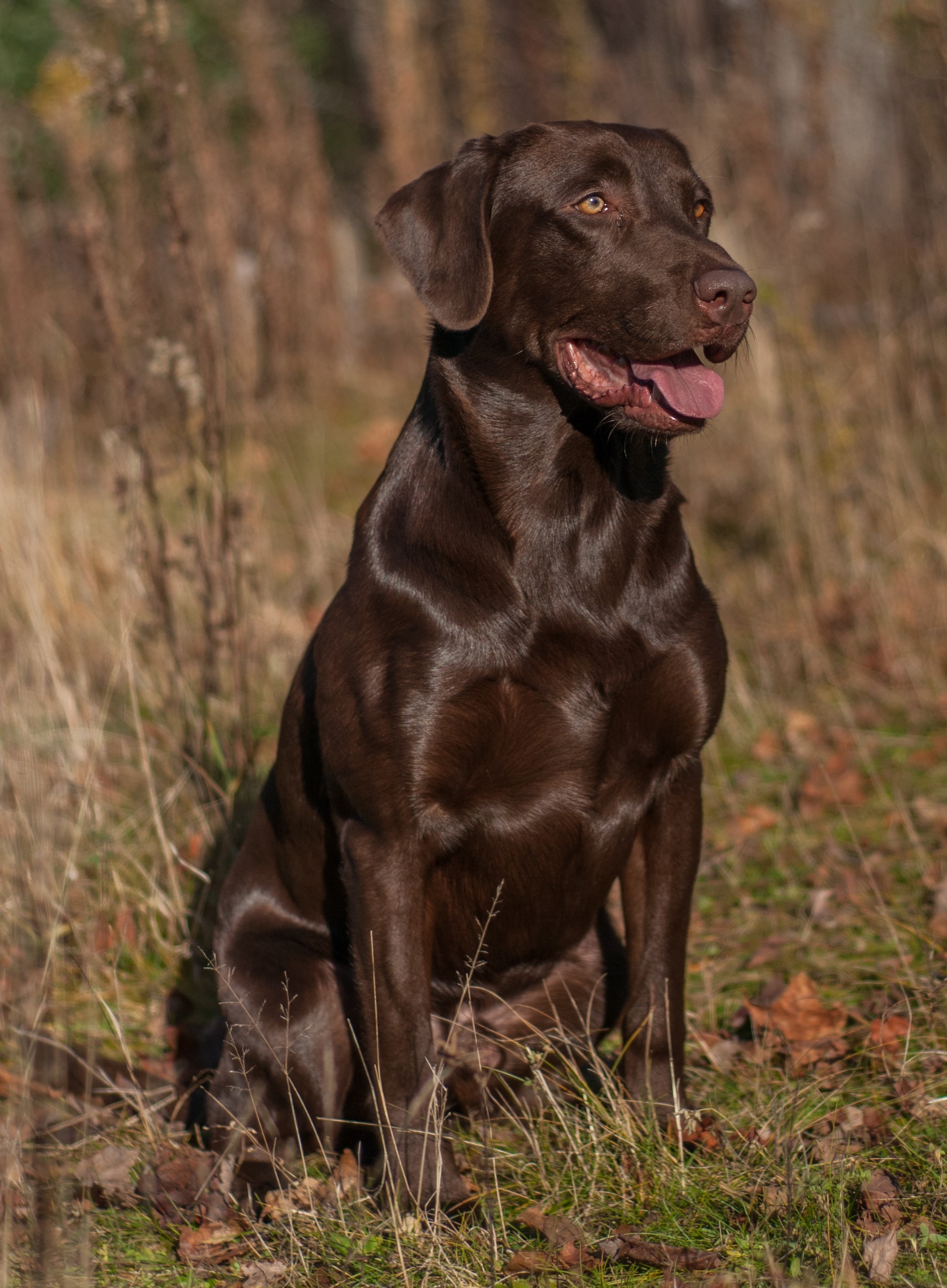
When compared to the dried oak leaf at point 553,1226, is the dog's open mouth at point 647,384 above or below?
above

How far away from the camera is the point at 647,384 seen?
2475 millimetres

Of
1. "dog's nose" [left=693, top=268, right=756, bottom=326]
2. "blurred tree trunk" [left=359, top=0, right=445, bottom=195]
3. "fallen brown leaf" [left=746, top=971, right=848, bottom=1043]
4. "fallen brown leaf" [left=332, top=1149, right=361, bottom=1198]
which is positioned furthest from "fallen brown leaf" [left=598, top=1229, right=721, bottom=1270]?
"blurred tree trunk" [left=359, top=0, right=445, bottom=195]

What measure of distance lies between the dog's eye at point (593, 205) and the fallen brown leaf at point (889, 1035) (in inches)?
66.4

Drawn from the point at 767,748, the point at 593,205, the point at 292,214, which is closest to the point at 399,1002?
the point at 593,205

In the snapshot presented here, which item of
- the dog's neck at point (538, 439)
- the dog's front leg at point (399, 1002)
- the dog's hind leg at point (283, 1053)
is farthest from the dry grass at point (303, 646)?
the dog's neck at point (538, 439)

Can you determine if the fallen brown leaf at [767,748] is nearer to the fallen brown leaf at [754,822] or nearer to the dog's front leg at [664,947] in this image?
the fallen brown leaf at [754,822]

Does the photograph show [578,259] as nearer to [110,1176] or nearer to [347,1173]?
[347,1173]

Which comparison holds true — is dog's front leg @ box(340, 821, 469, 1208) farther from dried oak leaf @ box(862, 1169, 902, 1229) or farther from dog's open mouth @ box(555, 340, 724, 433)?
dog's open mouth @ box(555, 340, 724, 433)

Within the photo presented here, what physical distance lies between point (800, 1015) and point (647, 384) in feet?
4.89

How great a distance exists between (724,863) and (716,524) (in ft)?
8.38

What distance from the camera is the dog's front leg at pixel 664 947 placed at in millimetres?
2619

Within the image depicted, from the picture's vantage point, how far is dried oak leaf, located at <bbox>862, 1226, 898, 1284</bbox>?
1988mm

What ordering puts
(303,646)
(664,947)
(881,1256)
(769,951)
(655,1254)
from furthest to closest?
(303,646) → (769,951) → (664,947) → (655,1254) → (881,1256)

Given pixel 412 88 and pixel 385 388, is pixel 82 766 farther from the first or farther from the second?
pixel 412 88
